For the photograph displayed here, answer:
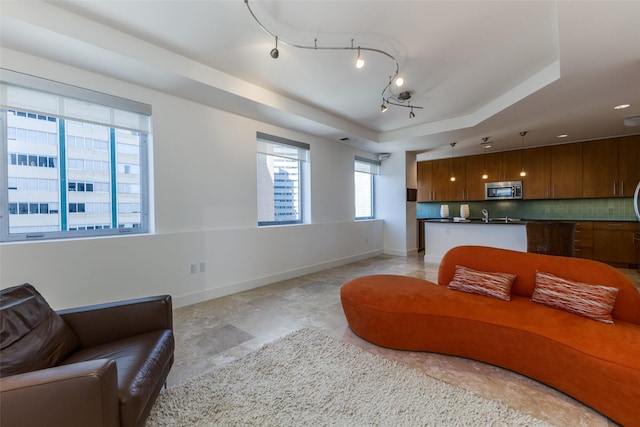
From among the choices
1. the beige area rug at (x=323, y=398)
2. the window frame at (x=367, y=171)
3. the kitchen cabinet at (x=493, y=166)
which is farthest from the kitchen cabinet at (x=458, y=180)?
the beige area rug at (x=323, y=398)

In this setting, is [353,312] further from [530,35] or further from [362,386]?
[530,35]

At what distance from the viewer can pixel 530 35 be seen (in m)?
2.49

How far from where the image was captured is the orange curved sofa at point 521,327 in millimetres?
A: 1588

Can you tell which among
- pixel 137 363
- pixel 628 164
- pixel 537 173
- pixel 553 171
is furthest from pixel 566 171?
pixel 137 363

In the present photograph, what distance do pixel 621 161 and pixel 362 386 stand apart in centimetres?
696

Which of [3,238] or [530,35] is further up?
[530,35]

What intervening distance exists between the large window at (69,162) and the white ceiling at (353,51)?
37 cm

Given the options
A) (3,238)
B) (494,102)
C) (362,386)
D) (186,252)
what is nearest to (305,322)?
(362,386)

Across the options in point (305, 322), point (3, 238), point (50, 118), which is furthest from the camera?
point (305, 322)

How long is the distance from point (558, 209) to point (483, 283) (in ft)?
18.6

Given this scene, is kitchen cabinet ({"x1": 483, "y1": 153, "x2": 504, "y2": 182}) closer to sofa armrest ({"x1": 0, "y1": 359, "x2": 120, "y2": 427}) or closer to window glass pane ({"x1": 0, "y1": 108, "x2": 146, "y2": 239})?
window glass pane ({"x1": 0, "y1": 108, "x2": 146, "y2": 239})

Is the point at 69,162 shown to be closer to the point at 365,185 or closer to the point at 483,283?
the point at 483,283

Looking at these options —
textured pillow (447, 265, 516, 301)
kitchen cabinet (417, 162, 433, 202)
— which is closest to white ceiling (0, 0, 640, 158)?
textured pillow (447, 265, 516, 301)

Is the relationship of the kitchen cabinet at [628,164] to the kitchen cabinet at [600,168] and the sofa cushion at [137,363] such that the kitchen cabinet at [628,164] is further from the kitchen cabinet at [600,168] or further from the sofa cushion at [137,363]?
the sofa cushion at [137,363]
